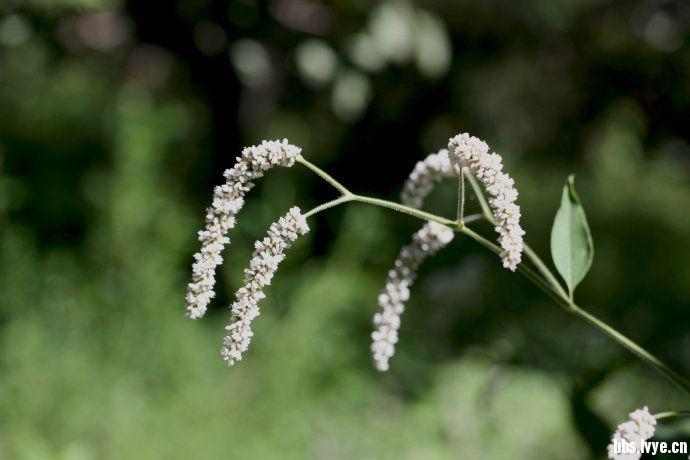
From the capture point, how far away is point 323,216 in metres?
2.96

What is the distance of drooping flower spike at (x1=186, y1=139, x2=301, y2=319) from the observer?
1.73ft

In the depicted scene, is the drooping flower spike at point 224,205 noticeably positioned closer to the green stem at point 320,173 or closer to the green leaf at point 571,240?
the green stem at point 320,173

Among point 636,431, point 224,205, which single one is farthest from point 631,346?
point 224,205

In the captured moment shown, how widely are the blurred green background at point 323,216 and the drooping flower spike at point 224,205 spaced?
2.01ft

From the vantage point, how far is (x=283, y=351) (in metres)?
2.07

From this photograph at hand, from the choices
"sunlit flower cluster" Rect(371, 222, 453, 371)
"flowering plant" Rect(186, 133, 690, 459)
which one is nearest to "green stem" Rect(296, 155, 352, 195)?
"flowering plant" Rect(186, 133, 690, 459)

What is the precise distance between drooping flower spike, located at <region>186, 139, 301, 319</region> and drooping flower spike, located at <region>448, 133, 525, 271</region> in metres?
0.11

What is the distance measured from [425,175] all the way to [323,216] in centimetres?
231

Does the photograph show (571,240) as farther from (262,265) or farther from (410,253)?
(262,265)

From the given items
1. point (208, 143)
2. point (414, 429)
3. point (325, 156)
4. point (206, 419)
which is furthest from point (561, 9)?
point (206, 419)

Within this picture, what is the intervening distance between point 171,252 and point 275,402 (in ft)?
1.57

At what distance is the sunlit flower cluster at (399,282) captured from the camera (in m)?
0.64

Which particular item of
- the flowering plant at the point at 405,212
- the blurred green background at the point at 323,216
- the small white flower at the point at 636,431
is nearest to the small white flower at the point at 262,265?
the flowering plant at the point at 405,212

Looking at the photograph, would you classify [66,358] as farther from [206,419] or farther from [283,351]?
[283,351]
